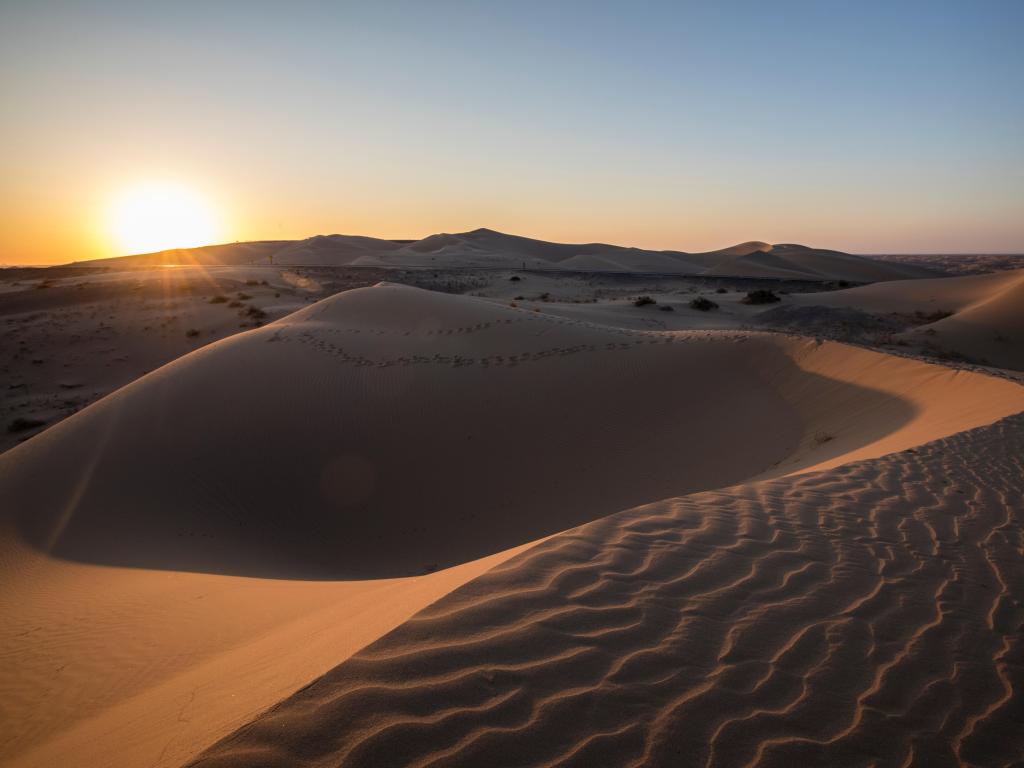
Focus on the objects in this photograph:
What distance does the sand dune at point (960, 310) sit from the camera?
733 inches

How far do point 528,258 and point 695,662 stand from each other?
269 ft

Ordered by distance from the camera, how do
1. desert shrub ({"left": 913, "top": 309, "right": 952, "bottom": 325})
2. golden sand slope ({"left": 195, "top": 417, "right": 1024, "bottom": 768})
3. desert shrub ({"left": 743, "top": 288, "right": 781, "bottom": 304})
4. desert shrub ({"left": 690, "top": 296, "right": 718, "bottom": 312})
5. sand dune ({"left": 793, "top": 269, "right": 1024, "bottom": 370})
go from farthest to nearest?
desert shrub ({"left": 743, "top": 288, "right": 781, "bottom": 304}) → desert shrub ({"left": 690, "top": 296, "right": 718, "bottom": 312}) → desert shrub ({"left": 913, "top": 309, "right": 952, "bottom": 325}) → sand dune ({"left": 793, "top": 269, "right": 1024, "bottom": 370}) → golden sand slope ({"left": 195, "top": 417, "right": 1024, "bottom": 768})

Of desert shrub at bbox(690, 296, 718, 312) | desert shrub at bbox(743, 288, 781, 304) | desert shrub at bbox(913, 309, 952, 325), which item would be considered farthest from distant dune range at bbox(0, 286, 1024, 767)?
desert shrub at bbox(743, 288, 781, 304)

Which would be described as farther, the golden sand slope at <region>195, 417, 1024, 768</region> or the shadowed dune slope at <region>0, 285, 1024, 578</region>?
the shadowed dune slope at <region>0, 285, 1024, 578</region>

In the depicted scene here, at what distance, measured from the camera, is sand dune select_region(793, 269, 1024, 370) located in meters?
18.6

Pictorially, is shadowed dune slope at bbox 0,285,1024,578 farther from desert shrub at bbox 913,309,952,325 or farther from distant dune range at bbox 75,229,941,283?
distant dune range at bbox 75,229,941,283

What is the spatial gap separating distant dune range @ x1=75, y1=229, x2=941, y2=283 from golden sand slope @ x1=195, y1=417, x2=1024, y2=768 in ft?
191

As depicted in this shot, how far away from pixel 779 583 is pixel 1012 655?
46.2 inches

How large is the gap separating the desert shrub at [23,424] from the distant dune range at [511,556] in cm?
630

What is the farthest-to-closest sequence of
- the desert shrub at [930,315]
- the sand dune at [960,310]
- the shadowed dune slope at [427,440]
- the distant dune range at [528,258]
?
1. the distant dune range at [528,258]
2. the desert shrub at [930,315]
3. the sand dune at [960,310]
4. the shadowed dune slope at [427,440]

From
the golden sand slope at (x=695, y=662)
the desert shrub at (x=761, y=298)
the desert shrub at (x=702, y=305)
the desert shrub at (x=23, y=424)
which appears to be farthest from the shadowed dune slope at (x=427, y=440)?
the desert shrub at (x=761, y=298)

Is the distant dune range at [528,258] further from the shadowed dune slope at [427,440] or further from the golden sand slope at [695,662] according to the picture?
the golden sand slope at [695,662]

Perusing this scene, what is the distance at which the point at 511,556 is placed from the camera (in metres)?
3.73

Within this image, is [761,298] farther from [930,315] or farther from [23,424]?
[23,424]
